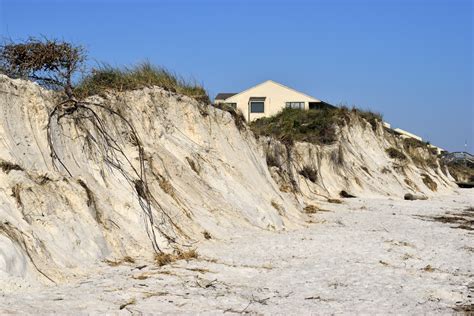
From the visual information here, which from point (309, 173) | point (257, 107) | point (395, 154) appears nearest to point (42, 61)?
point (309, 173)

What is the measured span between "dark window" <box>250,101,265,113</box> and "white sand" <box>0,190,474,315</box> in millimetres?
46512

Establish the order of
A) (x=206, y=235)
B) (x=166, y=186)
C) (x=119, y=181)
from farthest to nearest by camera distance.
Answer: (x=166, y=186), (x=206, y=235), (x=119, y=181)

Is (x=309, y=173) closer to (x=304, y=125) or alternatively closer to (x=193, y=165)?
(x=304, y=125)

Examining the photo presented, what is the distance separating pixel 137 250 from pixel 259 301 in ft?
11.8

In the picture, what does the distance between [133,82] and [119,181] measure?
4.90 m

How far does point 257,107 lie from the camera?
6197 cm

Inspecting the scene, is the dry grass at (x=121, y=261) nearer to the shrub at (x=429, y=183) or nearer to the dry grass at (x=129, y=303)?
the dry grass at (x=129, y=303)

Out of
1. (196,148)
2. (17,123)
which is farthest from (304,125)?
(17,123)

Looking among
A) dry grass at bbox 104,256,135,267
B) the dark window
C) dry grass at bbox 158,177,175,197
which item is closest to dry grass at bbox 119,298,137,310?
dry grass at bbox 104,256,135,267

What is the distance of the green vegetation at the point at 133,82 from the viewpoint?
15.9 metres

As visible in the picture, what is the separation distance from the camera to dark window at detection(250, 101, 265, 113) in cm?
6153

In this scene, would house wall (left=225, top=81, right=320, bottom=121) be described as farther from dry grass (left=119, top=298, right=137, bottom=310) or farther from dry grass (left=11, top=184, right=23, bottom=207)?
dry grass (left=119, top=298, right=137, bottom=310)

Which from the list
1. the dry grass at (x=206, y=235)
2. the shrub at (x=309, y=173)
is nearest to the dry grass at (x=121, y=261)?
the dry grass at (x=206, y=235)

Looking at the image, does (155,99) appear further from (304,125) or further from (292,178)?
(304,125)
